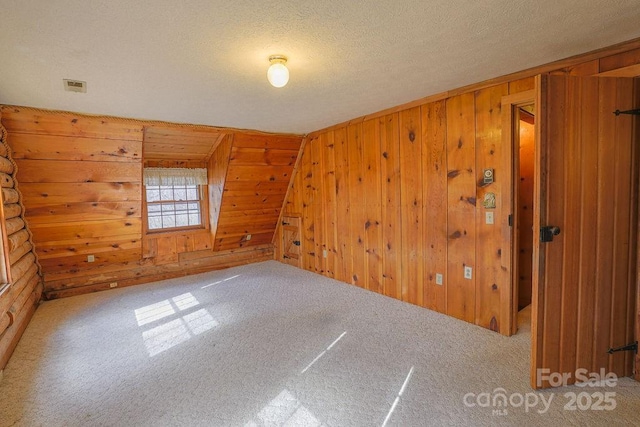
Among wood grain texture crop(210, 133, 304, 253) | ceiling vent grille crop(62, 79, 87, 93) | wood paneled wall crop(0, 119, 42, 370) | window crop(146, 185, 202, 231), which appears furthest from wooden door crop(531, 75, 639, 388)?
window crop(146, 185, 202, 231)

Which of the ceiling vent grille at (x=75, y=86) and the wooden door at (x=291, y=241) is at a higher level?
the ceiling vent grille at (x=75, y=86)

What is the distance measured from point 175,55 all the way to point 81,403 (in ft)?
7.13

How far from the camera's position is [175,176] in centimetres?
467

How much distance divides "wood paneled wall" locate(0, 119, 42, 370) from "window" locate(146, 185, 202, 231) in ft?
4.96

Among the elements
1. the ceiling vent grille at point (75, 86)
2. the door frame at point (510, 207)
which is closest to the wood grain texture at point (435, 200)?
the door frame at point (510, 207)

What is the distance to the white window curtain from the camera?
4.49 m

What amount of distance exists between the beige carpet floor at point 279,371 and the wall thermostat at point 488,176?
1279 millimetres

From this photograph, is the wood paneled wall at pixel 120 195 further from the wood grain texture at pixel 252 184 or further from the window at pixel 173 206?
the window at pixel 173 206

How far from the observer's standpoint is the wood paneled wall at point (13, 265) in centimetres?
247

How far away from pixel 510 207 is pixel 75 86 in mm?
3495

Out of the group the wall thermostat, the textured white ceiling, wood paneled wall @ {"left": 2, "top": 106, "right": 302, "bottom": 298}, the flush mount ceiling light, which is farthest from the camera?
wood paneled wall @ {"left": 2, "top": 106, "right": 302, "bottom": 298}

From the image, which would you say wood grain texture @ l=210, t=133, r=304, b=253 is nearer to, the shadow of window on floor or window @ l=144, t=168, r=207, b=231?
window @ l=144, t=168, r=207, b=231

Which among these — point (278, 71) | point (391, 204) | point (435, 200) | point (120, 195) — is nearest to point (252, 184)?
point (120, 195)

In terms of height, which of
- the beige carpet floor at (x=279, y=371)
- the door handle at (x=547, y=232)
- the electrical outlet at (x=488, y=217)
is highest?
the electrical outlet at (x=488, y=217)
